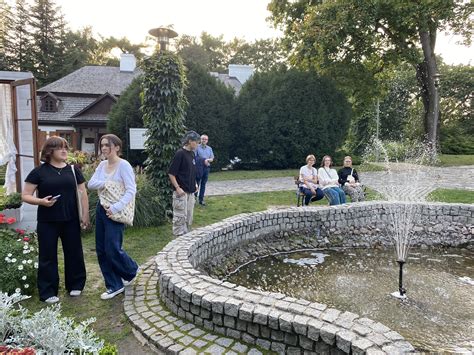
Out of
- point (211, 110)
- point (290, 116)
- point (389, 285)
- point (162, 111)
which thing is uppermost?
point (211, 110)

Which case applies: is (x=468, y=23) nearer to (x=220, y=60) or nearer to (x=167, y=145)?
(x=167, y=145)

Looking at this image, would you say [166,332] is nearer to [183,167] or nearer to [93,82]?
[183,167]

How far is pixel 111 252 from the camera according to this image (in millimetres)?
3922

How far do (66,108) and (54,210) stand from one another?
2411 centimetres

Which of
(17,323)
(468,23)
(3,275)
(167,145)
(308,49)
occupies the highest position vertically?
(468,23)

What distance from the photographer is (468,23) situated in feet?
50.1

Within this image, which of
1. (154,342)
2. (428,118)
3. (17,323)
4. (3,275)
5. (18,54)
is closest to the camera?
(17,323)

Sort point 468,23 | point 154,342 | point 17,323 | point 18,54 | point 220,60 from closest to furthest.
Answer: point 17,323 → point 154,342 → point 468,23 → point 18,54 → point 220,60

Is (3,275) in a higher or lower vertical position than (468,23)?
lower

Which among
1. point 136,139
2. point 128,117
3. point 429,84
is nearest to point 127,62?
point 128,117

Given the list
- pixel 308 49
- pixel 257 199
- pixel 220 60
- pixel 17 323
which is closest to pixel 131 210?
pixel 17 323

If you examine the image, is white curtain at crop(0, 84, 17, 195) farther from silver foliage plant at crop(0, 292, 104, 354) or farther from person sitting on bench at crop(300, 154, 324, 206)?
person sitting on bench at crop(300, 154, 324, 206)

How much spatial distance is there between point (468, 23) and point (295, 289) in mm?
15908

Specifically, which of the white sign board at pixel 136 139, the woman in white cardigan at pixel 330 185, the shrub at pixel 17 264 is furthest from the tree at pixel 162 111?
the shrub at pixel 17 264
